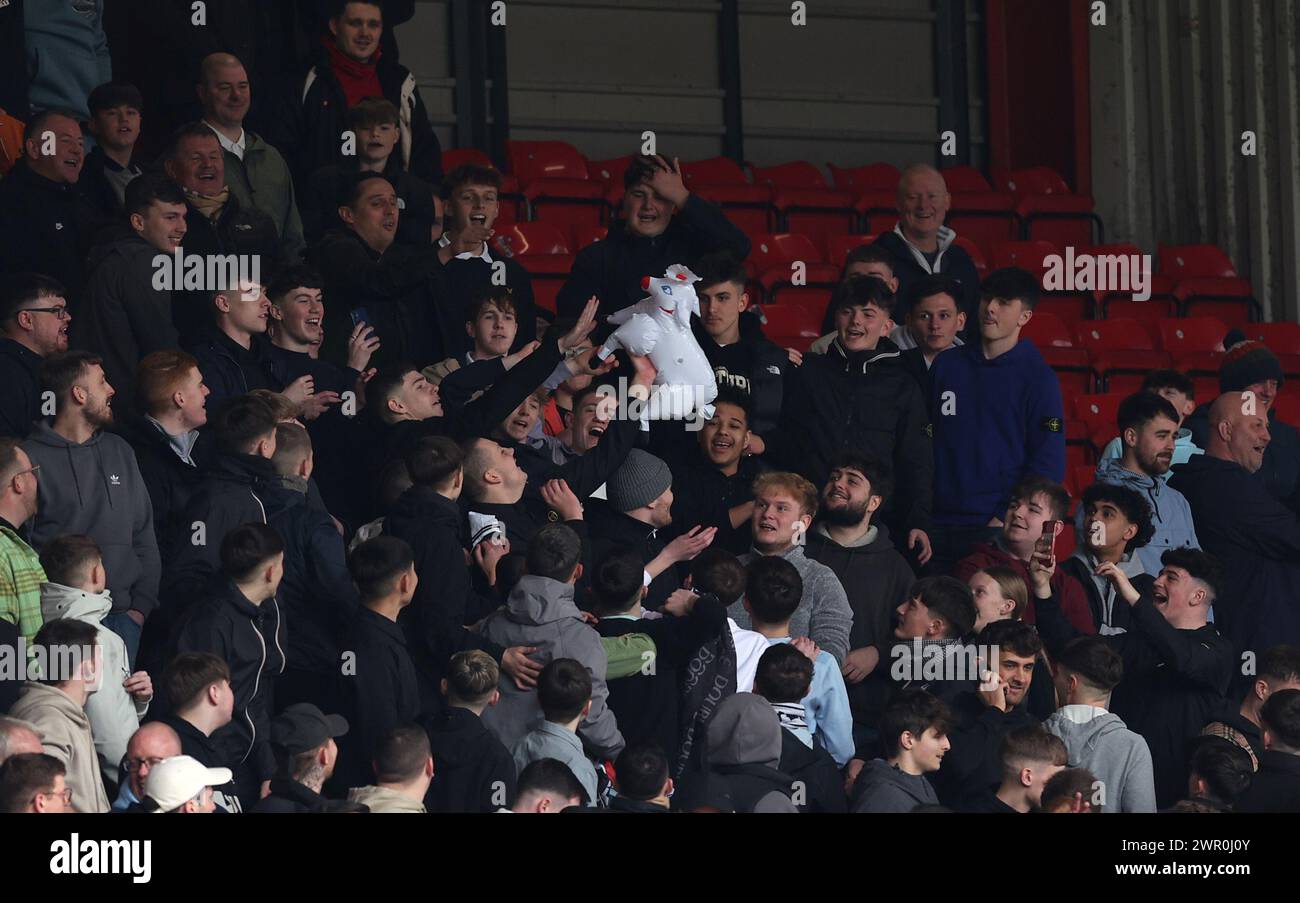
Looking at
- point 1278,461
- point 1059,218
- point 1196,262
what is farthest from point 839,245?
point 1278,461

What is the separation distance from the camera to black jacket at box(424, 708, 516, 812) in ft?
19.0

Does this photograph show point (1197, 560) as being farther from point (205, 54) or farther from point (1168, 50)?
point (1168, 50)

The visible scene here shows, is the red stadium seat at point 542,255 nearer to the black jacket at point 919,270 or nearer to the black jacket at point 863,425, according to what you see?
the black jacket at point 919,270

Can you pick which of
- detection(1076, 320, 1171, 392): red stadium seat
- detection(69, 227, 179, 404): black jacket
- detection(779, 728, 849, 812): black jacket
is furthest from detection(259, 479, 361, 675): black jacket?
detection(1076, 320, 1171, 392): red stadium seat

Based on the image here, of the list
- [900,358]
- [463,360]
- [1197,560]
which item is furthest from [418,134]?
[1197,560]

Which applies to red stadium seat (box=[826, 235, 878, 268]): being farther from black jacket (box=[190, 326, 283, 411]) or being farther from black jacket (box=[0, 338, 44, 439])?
black jacket (box=[0, 338, 44, 439])

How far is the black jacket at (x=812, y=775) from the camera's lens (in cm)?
605

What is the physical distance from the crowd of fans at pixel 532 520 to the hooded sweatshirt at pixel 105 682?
0.02 m

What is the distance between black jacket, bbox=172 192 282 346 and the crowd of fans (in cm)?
2

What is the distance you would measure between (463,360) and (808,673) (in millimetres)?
2110

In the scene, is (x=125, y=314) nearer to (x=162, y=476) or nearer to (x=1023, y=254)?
(x=162, y=476)

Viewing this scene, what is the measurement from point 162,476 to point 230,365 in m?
0.60

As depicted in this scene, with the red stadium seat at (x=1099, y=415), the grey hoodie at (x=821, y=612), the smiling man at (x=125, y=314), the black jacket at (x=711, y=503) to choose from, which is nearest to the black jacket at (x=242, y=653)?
the smiling man at (x=125, y=314)

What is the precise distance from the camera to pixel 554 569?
20.5ft
